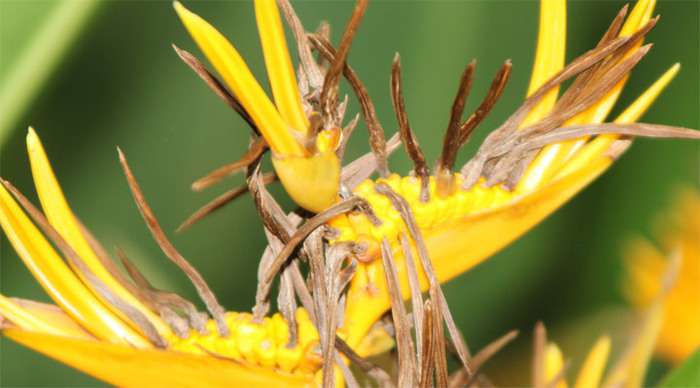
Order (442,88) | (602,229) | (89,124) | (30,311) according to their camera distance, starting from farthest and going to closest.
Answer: (602,229)
(442,88)
(89,124)
(30,311)

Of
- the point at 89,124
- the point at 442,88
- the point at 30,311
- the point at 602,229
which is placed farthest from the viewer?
the point at 602,229

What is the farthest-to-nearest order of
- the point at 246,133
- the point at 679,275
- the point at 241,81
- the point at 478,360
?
the point at 679,275, the point at 246,133, the point at 478,360, the point at 241,81

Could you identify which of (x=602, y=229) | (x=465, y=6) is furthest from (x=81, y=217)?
(x=602, y=229)

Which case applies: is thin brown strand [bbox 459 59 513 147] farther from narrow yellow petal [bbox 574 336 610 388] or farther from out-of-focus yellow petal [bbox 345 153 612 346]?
narrow yellow petal [bbox 574 336 610 388]

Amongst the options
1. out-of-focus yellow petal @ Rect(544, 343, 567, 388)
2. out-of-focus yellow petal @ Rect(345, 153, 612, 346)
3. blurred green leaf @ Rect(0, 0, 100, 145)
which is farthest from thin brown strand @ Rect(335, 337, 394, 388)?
blurred green leaf @ Rect(0, 0, 100, 145)

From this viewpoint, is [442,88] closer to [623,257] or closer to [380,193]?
[623,257]

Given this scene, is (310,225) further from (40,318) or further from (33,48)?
(33,48)

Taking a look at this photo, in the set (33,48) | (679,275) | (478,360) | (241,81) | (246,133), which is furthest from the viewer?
(679,275)

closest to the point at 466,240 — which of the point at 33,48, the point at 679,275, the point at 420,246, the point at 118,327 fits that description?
the point at 420,246
